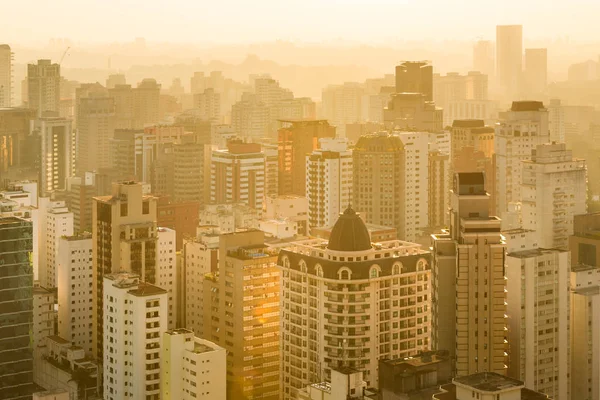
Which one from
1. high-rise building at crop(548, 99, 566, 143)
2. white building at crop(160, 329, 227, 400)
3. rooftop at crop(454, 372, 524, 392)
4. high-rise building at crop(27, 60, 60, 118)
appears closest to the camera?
rooftop at crop(454, 372, 524, 392)

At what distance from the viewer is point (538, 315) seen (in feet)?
36.7

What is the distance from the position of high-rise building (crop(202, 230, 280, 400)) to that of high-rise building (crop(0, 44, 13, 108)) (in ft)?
36.3

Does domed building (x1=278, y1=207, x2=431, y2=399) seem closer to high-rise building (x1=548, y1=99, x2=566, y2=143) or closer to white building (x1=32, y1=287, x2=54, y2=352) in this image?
white building (x1=32, y1=287, x2=54, y2=352)

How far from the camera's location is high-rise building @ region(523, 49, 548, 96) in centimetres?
1795

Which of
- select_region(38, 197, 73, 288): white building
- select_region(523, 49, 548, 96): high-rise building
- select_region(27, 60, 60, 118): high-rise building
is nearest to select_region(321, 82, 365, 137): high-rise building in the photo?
select_region(27, 60, 60, 118): high-rise building

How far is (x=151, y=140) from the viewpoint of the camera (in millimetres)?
23844

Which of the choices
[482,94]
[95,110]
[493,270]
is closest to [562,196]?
[493,270]

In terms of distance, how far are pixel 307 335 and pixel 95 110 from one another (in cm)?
1617

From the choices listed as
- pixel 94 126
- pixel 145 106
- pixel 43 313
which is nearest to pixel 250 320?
pixel 43 313

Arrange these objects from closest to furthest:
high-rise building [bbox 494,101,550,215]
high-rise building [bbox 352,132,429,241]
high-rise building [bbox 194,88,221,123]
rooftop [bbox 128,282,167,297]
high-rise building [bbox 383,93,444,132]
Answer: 1. rooftop [bbox 128,282,167,297]
2. high-rise building [bbox 352,132,429,241]
3. high-rise building [bbox 494,101,550,215]
4. high-rise building [bbox 383,93,444,132]
5. high-rise building [bbox 194,88,221,123]

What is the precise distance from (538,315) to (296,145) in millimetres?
10735

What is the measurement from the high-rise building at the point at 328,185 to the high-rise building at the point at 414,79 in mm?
4514

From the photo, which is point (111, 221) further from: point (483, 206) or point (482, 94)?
point (482, 94)

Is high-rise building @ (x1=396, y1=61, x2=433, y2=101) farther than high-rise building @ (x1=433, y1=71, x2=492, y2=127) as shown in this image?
Yes
